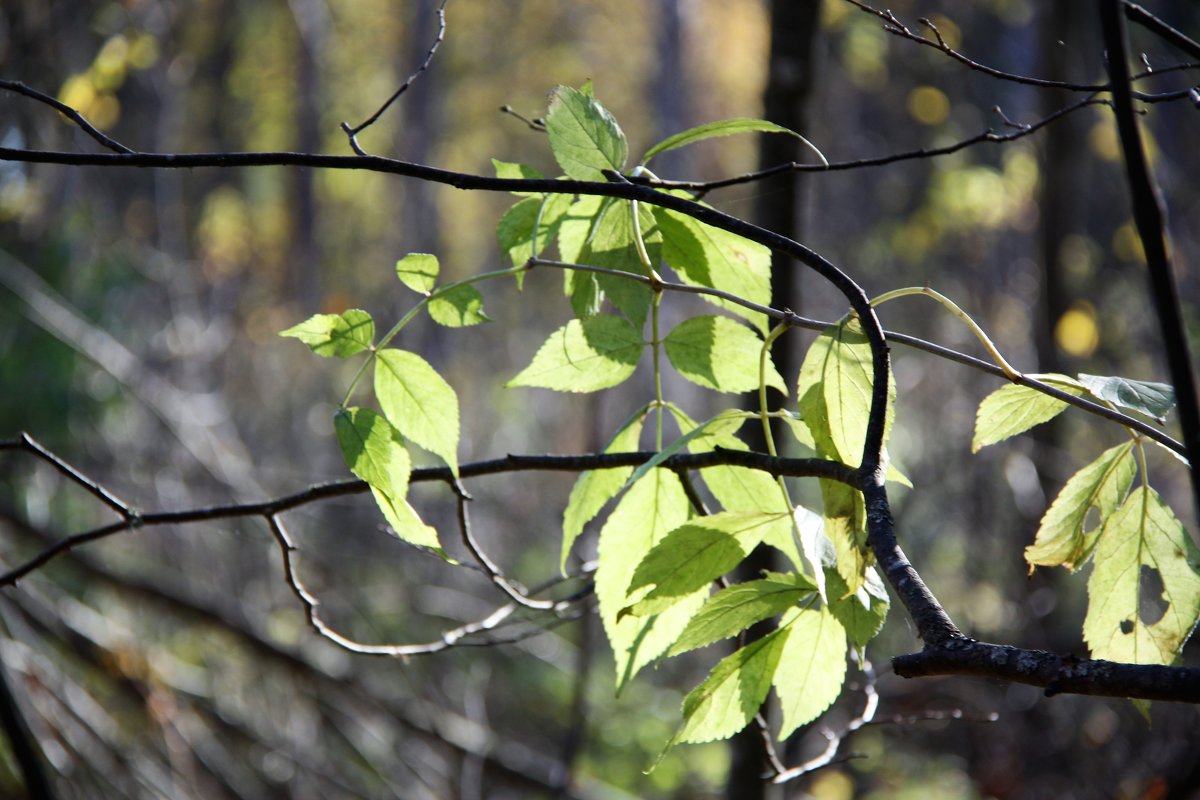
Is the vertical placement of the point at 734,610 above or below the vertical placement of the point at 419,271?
below

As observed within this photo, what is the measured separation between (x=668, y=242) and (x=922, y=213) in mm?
6687

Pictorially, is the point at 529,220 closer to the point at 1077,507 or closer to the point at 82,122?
the point at 82,122

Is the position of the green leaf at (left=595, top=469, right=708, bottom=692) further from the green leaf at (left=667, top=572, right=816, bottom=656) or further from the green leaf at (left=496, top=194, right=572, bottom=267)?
the green leaf at (left=496, top=194, right=572, bottom=267)

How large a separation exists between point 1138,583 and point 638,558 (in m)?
0.39

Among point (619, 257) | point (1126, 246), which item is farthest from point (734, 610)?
point (1126, 246)

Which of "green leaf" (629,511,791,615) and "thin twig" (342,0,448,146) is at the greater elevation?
"thin twig" (342,0,448,146)

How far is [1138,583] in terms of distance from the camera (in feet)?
2.57

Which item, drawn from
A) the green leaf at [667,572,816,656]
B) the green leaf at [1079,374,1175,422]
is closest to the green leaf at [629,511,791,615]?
the green leaf at [667,572,816,656]

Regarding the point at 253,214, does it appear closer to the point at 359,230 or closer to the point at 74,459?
the point at 359,230

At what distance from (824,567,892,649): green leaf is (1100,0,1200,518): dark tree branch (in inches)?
9.3

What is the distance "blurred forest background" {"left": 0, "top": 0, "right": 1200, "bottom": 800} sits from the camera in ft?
10.2

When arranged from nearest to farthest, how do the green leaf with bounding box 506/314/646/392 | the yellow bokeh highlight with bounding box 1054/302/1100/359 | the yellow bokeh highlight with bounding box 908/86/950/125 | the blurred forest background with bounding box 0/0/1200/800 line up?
the green leaf with bounding box 506/314/646/392 < the blurred forest background with bounding box 0/0/1200/800 < the yellow bokeh highlight with bounding box 1054/302/1100/359 < the yellow bokeh highlight with bounding box 908/86/950/125

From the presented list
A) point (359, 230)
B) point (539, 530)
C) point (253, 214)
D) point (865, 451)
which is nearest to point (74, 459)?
point (539, 530)

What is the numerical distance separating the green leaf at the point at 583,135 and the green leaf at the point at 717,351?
161 mm
